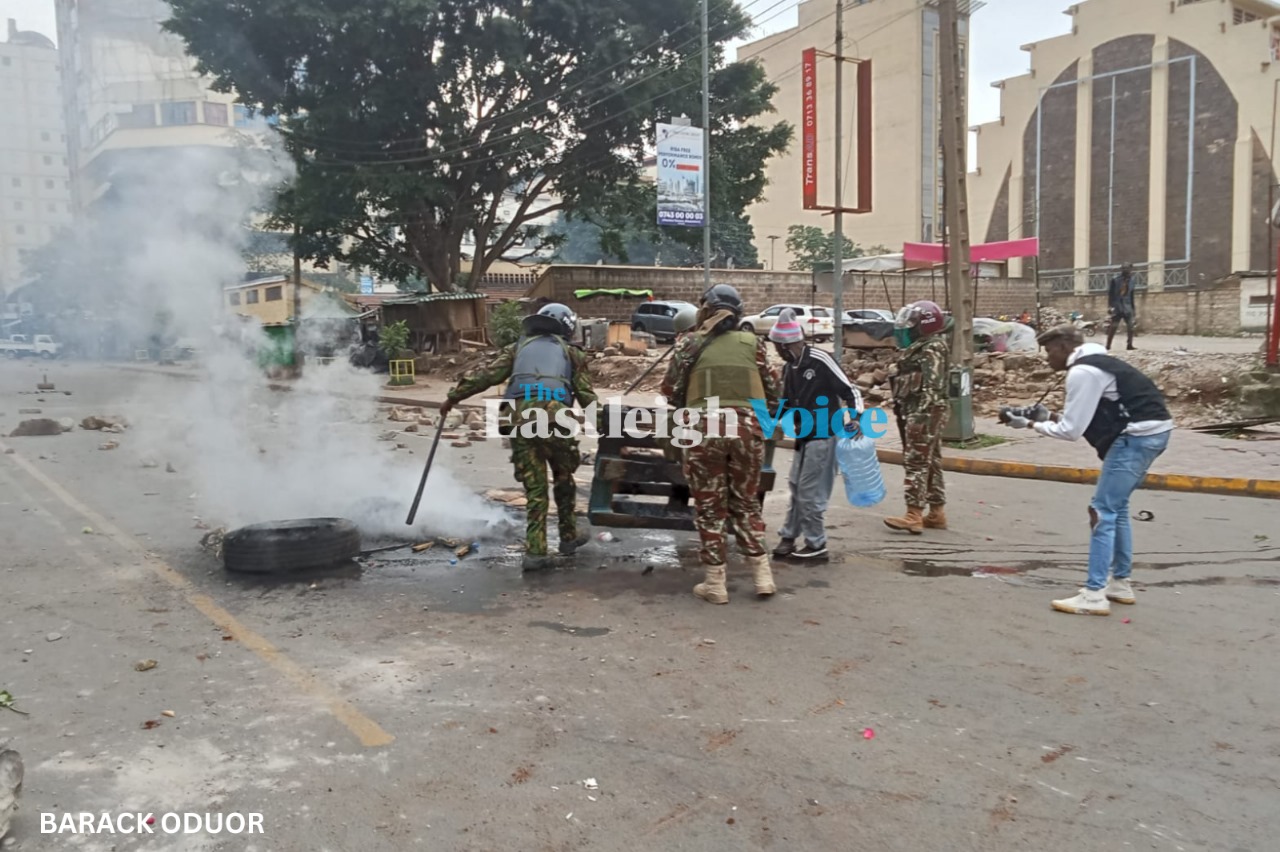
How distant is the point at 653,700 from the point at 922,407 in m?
3.82

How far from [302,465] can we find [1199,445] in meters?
9.84

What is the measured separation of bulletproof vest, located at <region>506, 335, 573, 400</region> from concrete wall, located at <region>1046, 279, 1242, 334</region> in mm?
29596

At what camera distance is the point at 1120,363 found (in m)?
4.76

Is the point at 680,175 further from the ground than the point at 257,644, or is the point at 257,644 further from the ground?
the point at 680,175

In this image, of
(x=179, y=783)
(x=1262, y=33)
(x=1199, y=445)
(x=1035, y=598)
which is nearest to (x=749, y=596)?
(x=1035, y=598)

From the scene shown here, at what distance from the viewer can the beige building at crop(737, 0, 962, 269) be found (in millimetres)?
49375

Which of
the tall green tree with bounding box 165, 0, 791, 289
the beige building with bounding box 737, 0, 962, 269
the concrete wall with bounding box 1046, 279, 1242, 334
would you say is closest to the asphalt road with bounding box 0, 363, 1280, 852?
the tall green tree with bounding box 165, 0, 791, 289

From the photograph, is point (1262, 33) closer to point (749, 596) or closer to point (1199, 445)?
point (1199, 445)

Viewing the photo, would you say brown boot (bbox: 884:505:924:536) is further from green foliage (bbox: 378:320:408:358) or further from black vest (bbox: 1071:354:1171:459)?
green foliage (bbox: 378:320:408:358)

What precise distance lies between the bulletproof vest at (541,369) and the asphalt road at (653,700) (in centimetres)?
116

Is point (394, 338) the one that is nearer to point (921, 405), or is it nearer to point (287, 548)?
point (287, 548)

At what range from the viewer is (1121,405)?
466 centimetres

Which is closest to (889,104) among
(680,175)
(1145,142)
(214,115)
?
(1145,142)

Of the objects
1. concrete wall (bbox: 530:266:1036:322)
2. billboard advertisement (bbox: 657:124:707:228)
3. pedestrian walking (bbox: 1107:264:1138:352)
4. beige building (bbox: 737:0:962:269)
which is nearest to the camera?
pedestrian walking (bbox: 1107:264:1138:352)
